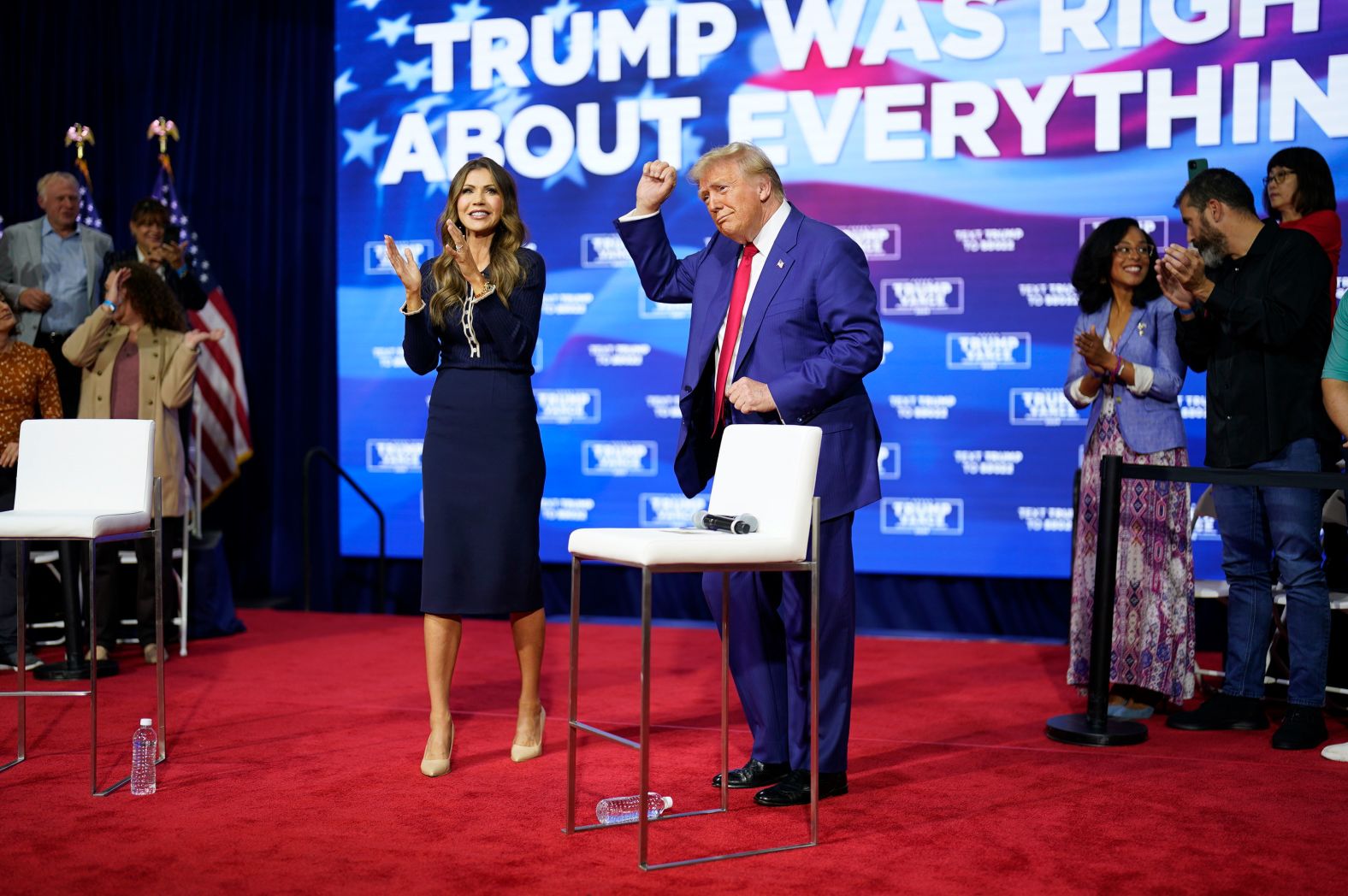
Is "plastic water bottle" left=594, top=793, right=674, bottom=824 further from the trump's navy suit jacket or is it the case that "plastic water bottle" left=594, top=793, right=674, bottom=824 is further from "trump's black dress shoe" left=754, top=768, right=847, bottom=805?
the trump's navy suit jacket

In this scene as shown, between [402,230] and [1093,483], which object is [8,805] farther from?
[402,230]

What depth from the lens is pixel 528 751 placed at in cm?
384

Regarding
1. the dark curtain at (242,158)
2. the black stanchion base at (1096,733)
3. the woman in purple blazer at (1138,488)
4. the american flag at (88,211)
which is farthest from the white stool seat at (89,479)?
the american flag at (88,211)

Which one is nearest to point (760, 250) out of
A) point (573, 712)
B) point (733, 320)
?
point (733, 320)

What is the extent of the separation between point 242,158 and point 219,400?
1458 millimetres

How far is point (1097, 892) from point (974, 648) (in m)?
3.49

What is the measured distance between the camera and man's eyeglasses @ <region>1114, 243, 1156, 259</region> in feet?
14.5

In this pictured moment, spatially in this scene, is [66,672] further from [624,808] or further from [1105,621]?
[1105,621]

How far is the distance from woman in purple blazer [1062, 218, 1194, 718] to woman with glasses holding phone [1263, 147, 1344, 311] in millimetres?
500

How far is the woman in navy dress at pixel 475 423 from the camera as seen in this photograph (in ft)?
12.3

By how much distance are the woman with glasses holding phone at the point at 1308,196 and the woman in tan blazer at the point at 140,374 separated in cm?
407

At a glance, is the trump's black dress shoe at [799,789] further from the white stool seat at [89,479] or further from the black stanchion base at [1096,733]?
the white stool seat at [89,479]

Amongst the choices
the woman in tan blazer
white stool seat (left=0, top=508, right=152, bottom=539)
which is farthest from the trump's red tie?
the woman in tan blazer

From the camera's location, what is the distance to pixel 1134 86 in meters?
6.09
